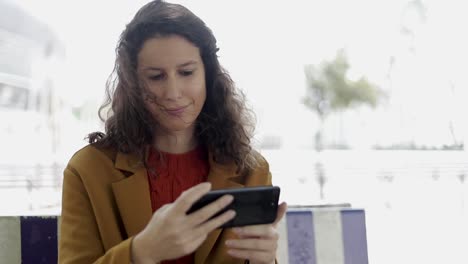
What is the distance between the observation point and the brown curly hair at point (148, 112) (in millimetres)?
1012

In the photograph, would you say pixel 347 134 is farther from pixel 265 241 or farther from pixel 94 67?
pixel 265 241

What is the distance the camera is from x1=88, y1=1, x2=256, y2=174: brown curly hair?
1.01m

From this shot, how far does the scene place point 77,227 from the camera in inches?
36.9

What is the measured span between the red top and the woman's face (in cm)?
10

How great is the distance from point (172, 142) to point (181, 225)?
42cm

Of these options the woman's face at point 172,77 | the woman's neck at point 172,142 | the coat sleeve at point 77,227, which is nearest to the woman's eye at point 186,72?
the woman's face at point 172,77

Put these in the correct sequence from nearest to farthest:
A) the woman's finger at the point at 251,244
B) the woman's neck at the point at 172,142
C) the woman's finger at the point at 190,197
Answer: the woman's finger at the point at 190,197 < the woman's finger at the point at 251,244 < the woman's neck at the point at 172,142

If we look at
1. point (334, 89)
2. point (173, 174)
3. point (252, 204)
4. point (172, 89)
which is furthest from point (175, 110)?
point (334, 89)

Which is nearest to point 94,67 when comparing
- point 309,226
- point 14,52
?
point 14,52

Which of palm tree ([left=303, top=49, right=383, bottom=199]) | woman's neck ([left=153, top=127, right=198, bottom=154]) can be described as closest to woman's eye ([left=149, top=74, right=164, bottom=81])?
woman's neck ([left=153, top=127, right=198, bottom=154])

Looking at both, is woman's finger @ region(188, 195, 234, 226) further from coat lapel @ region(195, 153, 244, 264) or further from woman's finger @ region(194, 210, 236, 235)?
coat lapel @ region(195, 153, 244, 264)

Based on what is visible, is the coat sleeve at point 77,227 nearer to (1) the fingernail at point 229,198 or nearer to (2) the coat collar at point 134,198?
(2) the coat collar at point 134,198

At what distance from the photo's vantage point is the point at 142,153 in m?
1.05

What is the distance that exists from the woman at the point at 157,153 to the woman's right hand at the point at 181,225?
8 centimetres
